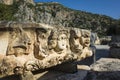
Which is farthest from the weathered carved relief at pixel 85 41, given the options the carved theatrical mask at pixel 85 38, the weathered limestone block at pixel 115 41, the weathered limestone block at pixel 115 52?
the weathered limestone block at pixel 115 41

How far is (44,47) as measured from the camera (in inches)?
170

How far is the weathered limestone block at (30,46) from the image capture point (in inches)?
150

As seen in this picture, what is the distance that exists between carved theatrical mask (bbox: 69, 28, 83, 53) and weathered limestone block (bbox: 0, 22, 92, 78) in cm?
8

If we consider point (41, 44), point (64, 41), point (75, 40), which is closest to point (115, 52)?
point (75, 40)

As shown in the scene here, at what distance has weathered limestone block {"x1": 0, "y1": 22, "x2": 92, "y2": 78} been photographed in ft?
12.5

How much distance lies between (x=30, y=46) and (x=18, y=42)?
27cm

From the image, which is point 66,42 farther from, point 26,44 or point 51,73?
point 26,44

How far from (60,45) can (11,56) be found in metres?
1.21

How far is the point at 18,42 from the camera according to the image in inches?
153

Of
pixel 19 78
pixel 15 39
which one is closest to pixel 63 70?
pixel 19 78

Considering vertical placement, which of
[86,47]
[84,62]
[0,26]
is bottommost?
[84,62]

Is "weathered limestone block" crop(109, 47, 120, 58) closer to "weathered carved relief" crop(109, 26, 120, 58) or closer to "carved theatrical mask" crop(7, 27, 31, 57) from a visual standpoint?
"weathered carved relief" crop(109, 26, 120, 58)

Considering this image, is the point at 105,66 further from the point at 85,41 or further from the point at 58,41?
the point at 85,41

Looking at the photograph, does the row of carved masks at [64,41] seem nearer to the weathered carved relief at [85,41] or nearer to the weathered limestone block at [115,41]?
the weathered carved relief at [85,41]
